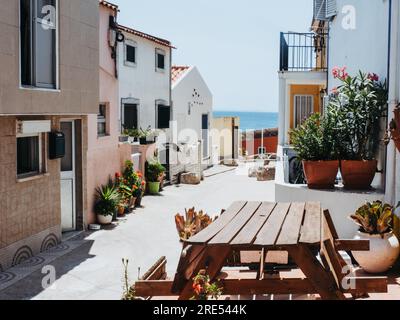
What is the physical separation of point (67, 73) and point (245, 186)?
46.8 ft

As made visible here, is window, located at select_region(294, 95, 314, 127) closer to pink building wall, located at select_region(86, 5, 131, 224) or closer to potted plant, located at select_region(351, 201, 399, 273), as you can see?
pink building wall, located at select_region(86, 5, 131, 224)

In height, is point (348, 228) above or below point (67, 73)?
below

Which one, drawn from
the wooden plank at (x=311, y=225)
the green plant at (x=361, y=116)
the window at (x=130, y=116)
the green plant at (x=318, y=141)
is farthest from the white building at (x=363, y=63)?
the window at (x=130, y=116)

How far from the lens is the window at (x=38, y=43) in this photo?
1051 centimetres

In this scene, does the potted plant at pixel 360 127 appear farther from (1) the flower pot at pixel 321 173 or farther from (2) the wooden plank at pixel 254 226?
(2) the wooden plank at pixel 254 226

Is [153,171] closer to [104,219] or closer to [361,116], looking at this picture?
[104,219]

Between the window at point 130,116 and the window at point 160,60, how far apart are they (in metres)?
3.16

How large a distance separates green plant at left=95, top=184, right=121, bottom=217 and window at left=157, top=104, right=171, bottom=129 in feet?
36.9

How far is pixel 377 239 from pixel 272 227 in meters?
2.72

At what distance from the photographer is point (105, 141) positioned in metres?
16.7

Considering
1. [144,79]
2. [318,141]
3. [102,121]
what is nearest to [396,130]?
[318,141]
